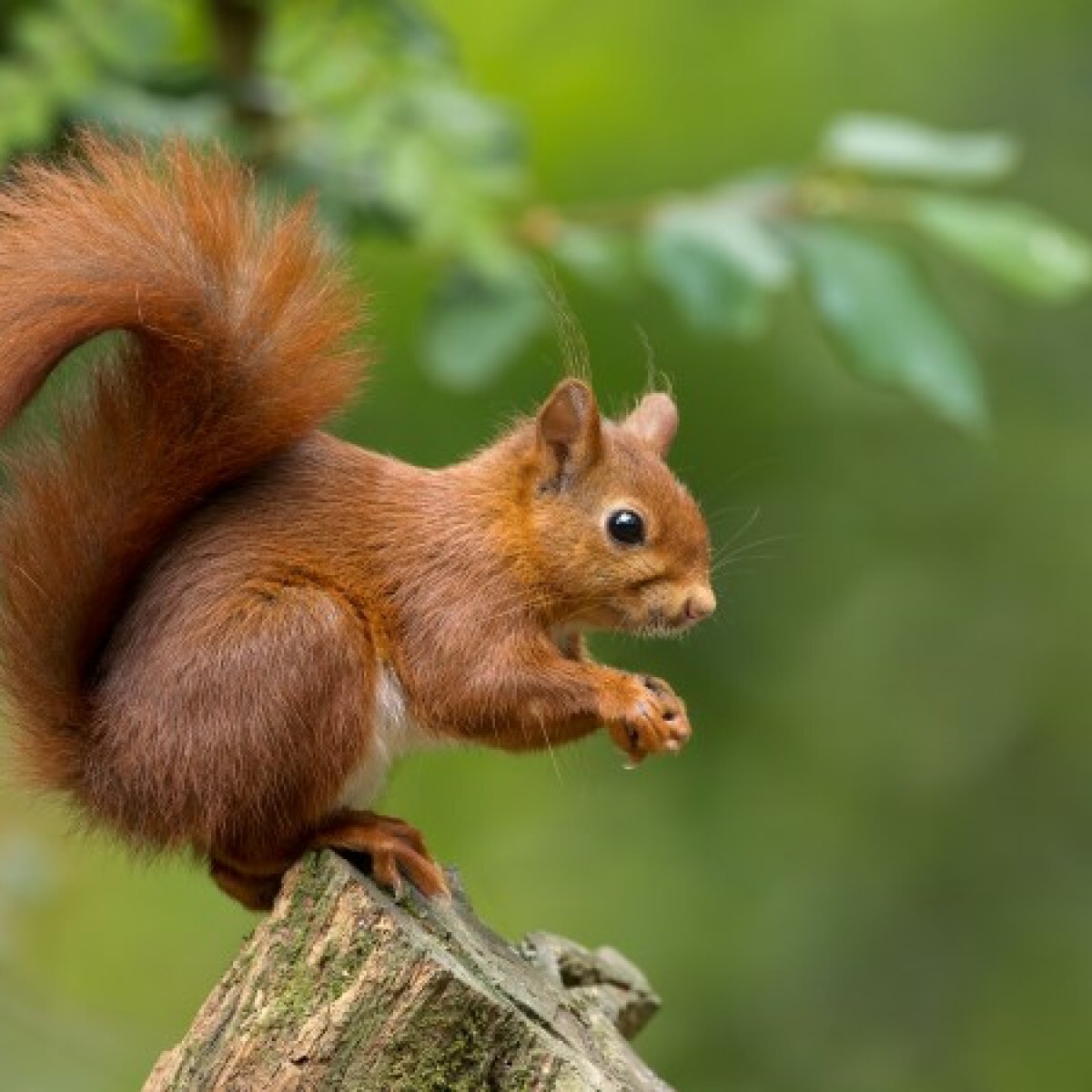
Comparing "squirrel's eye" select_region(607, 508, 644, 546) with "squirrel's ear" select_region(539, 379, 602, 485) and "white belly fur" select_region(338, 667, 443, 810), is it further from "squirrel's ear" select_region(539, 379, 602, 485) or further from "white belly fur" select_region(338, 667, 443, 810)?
"white belly fur" select_region(338, 667, 443, 810)

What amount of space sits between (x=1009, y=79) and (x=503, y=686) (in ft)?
12.8

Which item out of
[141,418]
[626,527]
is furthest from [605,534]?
[141,418]

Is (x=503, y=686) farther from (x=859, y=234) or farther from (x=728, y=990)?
(x=728, y=990)

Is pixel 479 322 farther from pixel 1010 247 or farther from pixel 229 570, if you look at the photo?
pixel 229 570

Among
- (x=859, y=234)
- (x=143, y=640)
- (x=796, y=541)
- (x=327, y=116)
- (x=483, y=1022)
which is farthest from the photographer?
(x=796, y=541)

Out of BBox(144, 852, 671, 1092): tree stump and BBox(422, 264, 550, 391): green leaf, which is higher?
BBox(422, 264, 550, 391): green leaf

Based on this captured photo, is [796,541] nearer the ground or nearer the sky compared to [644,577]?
nearer the sky

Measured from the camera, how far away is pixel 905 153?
3232mm

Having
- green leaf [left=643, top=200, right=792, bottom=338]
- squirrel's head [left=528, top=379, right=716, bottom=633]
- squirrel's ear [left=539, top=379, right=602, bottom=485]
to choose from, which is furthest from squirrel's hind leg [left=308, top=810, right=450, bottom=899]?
green leaf [left=643, top=200, right=792, bottom=338]

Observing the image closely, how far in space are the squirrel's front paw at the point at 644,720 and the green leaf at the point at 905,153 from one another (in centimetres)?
118

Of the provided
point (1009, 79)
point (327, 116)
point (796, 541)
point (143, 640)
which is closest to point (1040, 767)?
point (796, 541)

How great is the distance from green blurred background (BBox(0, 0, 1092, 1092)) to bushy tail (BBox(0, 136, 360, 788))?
2.12m

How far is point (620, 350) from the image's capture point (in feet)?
14.2

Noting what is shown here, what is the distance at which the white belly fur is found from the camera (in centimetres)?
237
